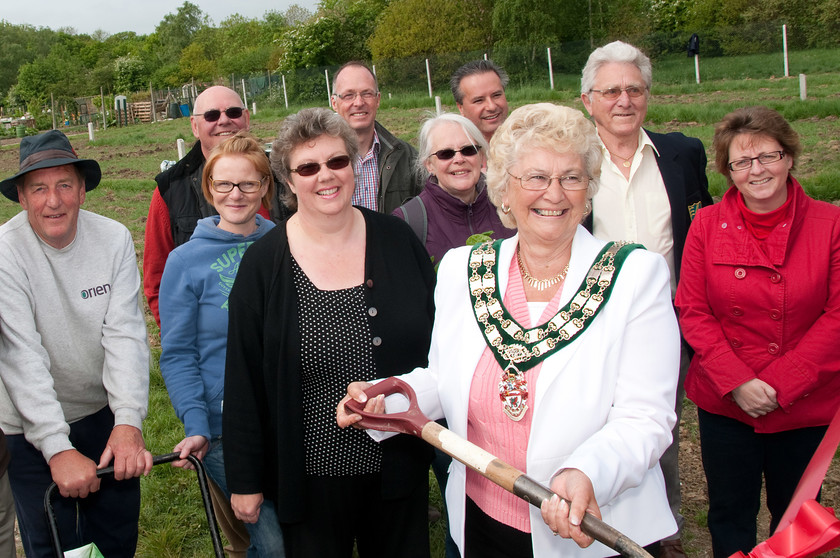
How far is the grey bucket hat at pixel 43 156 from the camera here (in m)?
3.09

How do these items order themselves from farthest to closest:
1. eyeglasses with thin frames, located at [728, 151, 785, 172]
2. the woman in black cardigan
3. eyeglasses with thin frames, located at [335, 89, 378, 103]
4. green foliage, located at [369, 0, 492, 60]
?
green foliage, located at [369, 0, 492, 60] → eyeglasses with thin frames, located at [335, 89, 378, 103] → eyeglasses with thin frames, located at [728, 151, 785, 172] → the woman in black cardigan

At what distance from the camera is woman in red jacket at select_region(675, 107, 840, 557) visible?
2.99 m

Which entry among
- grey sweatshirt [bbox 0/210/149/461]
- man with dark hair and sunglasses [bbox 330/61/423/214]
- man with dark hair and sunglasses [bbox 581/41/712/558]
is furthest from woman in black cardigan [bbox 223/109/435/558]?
man with dark hair and sunglasses [bbox 330/61/423/214]

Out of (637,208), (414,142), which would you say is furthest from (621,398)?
(414,142)

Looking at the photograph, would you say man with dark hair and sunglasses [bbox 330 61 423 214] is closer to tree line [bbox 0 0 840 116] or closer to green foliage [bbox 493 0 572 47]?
tree line [bbox 0 0 840 116]

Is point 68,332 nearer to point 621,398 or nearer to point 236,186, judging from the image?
point 236,186

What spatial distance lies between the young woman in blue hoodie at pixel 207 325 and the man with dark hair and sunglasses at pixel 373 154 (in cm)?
127

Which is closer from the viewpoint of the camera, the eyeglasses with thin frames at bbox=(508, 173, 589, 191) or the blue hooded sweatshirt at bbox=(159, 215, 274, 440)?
the eyeglasses with thin frames at bbox=(508, 173, 589, 191)

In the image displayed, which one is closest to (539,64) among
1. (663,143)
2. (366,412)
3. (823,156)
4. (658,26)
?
(823,156)

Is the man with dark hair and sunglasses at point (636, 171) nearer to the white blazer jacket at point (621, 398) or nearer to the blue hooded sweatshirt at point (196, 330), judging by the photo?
the white blazer jacket at point (621, 398)

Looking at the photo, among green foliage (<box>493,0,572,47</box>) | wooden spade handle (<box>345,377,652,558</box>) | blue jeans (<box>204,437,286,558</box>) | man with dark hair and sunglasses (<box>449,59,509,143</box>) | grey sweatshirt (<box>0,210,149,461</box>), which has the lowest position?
blue jeans (<box>204,437,286,558</box>)

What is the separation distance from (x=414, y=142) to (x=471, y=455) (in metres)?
15.7

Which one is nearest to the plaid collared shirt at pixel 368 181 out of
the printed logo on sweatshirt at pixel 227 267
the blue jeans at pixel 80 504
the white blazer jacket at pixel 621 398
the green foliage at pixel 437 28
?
the printed logo on sweatshirt at pixel 227 267

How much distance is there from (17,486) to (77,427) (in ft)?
1.05
